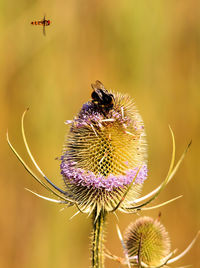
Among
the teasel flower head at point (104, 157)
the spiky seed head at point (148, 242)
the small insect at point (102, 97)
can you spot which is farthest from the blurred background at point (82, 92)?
the small insect at point (102, 97)

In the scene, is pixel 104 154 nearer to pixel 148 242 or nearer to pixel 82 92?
pixel 148 242

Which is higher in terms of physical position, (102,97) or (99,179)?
(102,97)

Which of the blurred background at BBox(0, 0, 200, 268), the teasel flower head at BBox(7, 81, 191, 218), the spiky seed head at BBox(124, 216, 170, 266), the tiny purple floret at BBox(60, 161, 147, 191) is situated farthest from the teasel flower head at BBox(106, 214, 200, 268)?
the blurred background at BBox(0, 0, 200, 268)

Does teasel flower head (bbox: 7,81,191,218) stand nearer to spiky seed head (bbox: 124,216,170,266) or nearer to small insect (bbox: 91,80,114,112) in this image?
small insect (bbox: 91,80,114,112)

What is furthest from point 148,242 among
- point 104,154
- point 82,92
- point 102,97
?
point 82,92

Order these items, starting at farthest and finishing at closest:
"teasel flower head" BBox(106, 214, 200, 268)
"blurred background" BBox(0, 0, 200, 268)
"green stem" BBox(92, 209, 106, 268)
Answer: "blurred background" BBox(0, 0, 200, 268) → "teasel flower head" BBox(106, 214, 200, 268) → "green stem" BBox(92, 209, 106, 268)

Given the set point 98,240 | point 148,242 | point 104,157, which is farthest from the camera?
point 148,242
